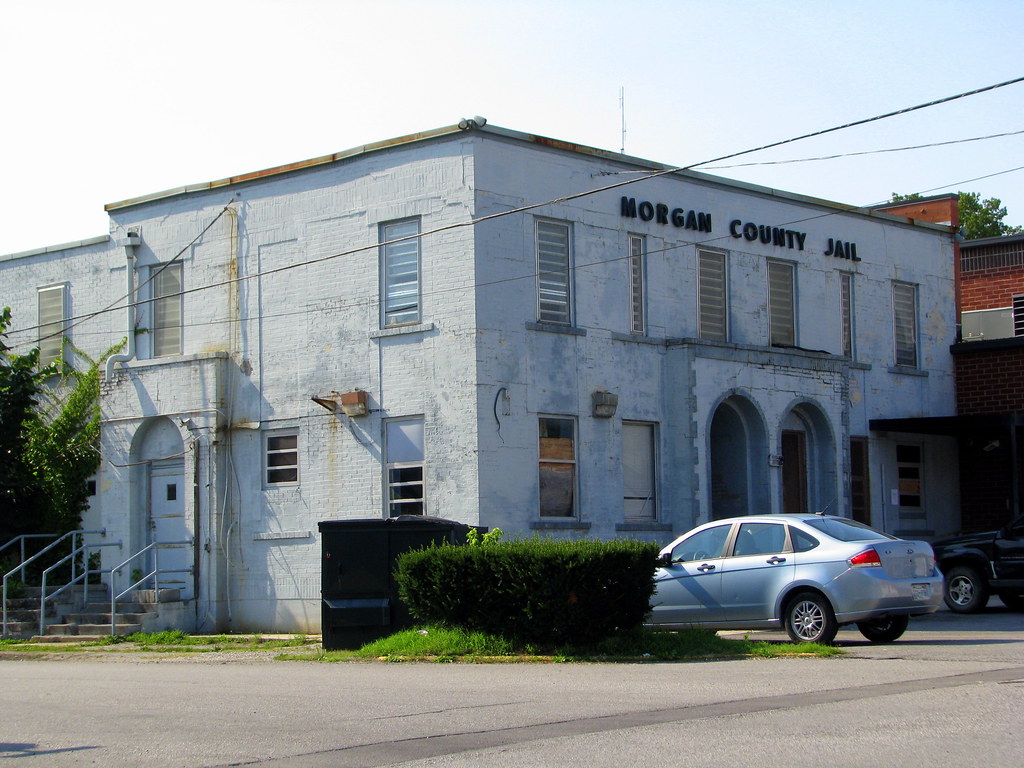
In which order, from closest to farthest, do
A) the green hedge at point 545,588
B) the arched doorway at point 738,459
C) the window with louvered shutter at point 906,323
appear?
the green hedge at point 545,588, the arched doorway at point 738,459, the window with louvered shutter at point 906,323

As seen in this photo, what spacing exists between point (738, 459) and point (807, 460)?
1.82 m

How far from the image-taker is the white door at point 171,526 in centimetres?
2267

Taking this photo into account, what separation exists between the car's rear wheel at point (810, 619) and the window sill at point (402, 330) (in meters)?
7.99

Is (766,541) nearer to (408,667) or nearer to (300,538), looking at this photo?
(408,667)

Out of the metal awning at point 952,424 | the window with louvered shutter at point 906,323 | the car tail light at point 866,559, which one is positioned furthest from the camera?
the window with louvered shutter at point 906,323

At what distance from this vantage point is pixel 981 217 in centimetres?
5619

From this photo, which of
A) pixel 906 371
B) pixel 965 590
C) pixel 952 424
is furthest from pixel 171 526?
pixel 906 371

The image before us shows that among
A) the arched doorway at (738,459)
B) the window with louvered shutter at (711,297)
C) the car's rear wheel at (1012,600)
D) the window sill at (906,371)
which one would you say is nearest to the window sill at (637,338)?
the window with louvered shutter at (711,297)

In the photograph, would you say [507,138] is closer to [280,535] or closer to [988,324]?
[280,535]

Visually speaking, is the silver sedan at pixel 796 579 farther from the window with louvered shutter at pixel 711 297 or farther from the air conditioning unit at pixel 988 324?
the air conditioning unit at pixel 988 324

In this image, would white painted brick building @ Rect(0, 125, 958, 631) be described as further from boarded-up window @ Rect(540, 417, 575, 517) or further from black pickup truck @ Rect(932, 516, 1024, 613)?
black pickup truck @ Rect(932, 516, 1024, 613)

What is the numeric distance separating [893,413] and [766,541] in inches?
500

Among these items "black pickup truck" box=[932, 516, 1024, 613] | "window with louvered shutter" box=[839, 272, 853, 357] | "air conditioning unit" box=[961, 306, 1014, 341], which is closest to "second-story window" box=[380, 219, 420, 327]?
"black pickup truck" box=[932, 516, 1024, 613]

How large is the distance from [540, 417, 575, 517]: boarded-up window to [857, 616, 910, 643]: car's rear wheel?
6.42 meters
